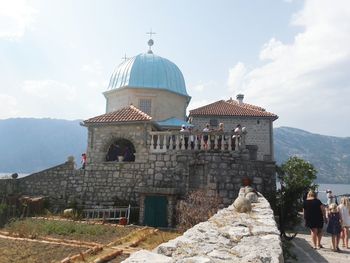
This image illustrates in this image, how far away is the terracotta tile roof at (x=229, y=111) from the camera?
26.4m

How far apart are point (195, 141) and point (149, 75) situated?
876 cm

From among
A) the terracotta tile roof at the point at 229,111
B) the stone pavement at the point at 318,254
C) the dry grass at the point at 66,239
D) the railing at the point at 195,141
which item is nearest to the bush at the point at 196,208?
the dry grass at the point at 66,239

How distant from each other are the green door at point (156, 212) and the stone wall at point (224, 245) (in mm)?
10094

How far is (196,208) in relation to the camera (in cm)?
1330

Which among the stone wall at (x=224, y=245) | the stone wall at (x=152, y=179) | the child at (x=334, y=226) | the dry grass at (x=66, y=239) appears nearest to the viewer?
the stone wall at (x=224, y=245)

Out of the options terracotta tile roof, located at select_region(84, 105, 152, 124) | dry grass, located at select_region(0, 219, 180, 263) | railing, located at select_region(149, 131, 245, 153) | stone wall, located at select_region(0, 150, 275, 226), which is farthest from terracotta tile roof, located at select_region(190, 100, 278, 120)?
dry grass, located at select_region(0, 219, 180, 263)

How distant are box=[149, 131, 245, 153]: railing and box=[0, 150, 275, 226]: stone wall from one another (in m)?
0.28

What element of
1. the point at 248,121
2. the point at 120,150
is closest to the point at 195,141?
the point at 120,150

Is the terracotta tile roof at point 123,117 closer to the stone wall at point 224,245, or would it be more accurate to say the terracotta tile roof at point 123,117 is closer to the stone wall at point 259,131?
the stone wall at point 259,131

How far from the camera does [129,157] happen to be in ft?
59.3

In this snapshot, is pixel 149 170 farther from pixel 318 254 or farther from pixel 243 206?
pixel 243 206

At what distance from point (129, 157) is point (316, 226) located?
10.4 m

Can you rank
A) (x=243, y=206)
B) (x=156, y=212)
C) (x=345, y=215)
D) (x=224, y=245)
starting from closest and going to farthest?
(x=224, y=245), (x=243, y=206), (x=345, y=215), (x=156, y=212)

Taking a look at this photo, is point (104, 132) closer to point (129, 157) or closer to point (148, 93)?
point (129, 157)
